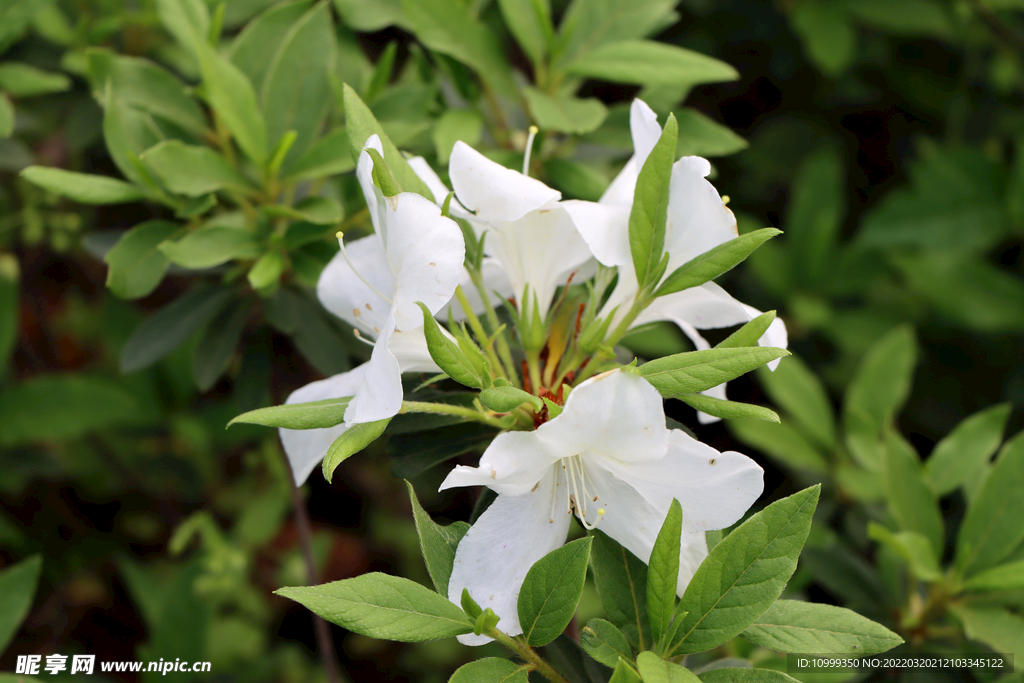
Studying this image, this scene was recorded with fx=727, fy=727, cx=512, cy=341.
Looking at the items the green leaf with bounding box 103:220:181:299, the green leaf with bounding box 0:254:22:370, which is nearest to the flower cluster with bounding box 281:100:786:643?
the green leaf with bounding box 103:220:181:299

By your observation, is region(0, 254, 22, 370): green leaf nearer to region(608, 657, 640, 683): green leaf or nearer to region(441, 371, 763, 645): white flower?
region(441, 371, 763, 645): white flower

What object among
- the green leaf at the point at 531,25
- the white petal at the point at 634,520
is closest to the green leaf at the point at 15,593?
the white petal at the point at 634,520

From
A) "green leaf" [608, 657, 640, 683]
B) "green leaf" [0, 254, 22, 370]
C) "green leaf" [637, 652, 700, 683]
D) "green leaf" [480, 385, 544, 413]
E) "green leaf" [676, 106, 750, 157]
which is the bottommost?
"green leaf" [0, 254, 22, 370]

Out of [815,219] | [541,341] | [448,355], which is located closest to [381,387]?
[448,355]

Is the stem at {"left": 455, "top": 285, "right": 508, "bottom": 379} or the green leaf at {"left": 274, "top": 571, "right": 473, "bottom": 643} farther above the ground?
the stem at {"left": 455, "top": 285, "right": 508, "bottom": 379}

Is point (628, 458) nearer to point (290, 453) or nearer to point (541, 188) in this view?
point (541, 188)

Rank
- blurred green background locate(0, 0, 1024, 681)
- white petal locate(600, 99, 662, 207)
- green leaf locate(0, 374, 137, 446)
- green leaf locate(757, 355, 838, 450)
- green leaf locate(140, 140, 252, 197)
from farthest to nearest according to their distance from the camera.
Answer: green leaf locate(757, 355, 838, 450), green leaf locate(0, 374, 137, 446), blurred green background locate(0, 0, 1024, 681), green leaf locate(140, 140, 252, 197), white petal locate(600, 99, 662, 207)
